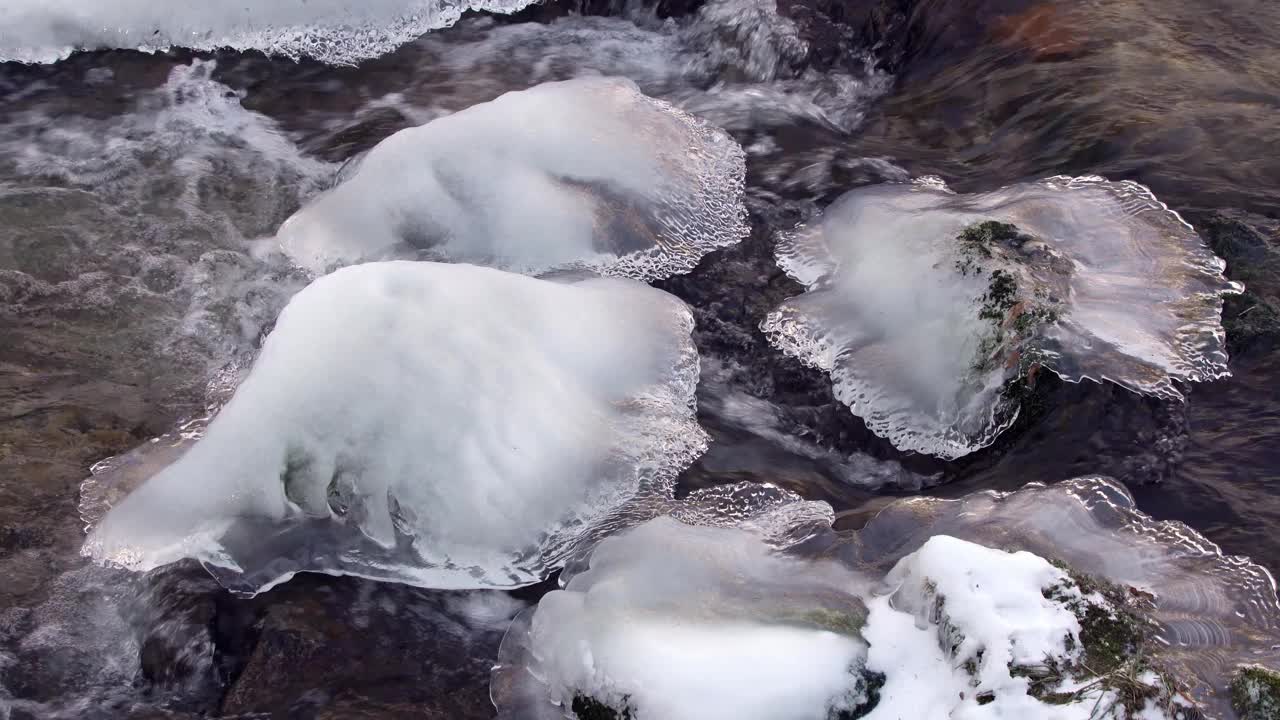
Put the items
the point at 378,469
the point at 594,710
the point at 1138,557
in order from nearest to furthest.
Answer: the point at 594,710
the point at 1138,557
the point at 378,469

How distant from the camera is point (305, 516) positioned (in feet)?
10.2

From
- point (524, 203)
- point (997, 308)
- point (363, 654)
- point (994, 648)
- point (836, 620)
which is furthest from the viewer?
point (524, 203)

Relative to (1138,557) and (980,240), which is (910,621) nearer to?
(1138,557)

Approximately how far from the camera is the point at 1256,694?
91.3 inches

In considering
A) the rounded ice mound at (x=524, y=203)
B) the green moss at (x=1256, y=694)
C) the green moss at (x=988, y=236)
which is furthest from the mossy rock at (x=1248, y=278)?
A: the rounded ice mound at (x=524, y=203)

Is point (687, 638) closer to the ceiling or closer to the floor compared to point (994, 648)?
closer to the floor

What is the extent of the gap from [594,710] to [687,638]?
11.2 inches

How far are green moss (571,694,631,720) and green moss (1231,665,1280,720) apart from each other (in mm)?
1383

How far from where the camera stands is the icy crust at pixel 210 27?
220 inches

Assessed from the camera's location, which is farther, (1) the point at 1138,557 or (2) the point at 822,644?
(1) the point at 1138,557

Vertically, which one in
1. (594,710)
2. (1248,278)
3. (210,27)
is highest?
(210,27)

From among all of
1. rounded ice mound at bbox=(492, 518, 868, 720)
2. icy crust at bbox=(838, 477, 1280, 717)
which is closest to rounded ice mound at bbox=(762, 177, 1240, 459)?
icy crust at bbox=(838, 477, 1280, 717)

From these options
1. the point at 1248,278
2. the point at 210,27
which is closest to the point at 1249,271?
the point at 1248,278

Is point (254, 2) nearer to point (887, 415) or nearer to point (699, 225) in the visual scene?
point (699, 225)
